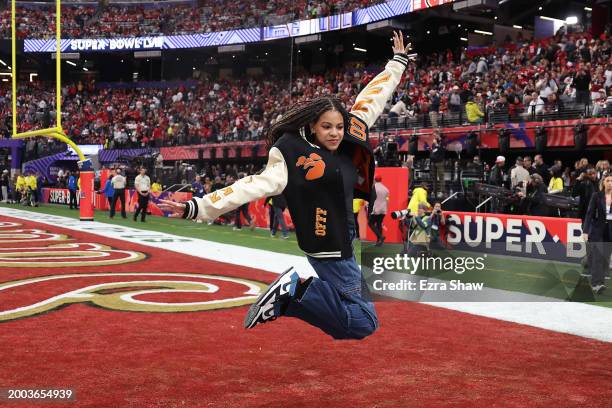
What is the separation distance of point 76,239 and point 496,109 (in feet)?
37.9

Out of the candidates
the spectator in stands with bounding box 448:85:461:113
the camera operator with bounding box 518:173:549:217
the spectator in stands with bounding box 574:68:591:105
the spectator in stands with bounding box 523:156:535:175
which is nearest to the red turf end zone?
the camera operator with bounding box 518:173:549:217

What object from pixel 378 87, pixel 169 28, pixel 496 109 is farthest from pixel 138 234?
pixel 169 28

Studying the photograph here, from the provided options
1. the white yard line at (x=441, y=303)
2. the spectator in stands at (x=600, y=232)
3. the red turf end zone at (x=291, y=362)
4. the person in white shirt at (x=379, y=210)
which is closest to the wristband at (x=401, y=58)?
the red turf end zone at (x=291, y=362)

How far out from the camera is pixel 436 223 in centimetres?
1253

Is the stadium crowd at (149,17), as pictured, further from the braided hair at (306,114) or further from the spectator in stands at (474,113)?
the braided hair at (306,114)

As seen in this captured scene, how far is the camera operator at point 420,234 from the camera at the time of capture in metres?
11.1

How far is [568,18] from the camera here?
27422mm

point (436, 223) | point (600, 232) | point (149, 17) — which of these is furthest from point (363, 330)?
point (149, 17)

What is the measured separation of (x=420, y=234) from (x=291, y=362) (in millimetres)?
6251

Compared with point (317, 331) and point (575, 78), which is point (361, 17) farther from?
point (317, 331)

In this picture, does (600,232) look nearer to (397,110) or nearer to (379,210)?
(379,210)

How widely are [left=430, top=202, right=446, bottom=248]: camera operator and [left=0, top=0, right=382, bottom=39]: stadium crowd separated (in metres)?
23.9

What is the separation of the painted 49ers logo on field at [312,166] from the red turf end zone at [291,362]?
1622mm

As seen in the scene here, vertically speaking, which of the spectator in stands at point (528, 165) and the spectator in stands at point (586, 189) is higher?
the spectator in stands at point (528, 165)
